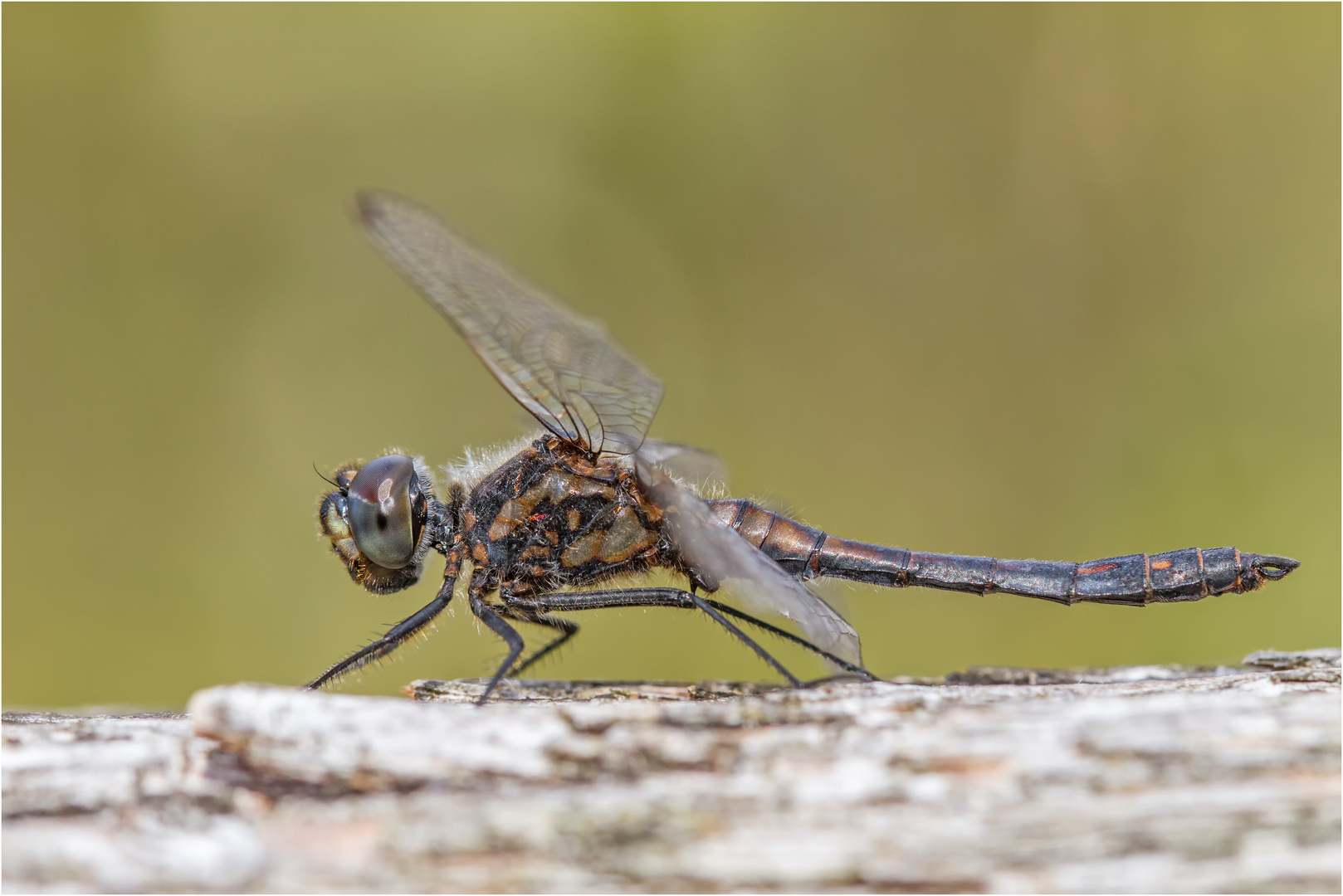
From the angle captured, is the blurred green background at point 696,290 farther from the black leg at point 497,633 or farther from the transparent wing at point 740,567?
the transparent wing at point 740,567

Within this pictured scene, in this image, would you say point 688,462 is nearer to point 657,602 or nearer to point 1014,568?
point 657,602

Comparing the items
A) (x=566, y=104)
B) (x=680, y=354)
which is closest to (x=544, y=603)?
(x=680, y=354)

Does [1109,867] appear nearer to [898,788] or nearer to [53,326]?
[898,788]

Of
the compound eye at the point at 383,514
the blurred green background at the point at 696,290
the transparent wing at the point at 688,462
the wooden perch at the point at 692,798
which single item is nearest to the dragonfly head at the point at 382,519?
the compound eye at the point at 383,514

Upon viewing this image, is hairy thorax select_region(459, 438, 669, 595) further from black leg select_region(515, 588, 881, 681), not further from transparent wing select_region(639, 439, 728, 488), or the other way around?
transparent wing select_region(639, 439, 728, 488)

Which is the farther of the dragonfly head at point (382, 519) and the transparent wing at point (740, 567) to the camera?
the dragonfly head at point (382, 519)

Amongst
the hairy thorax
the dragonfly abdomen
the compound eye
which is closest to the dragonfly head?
the compound eye

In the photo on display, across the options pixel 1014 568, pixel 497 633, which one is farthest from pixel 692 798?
pixel 1014 568
